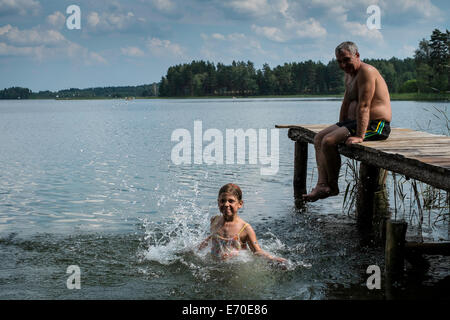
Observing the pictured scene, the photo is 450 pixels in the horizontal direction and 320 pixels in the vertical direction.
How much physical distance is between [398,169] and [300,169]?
578cm

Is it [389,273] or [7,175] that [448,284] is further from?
[7,175]

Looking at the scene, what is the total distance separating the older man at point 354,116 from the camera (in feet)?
24.3

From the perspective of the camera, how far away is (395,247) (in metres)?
5.96

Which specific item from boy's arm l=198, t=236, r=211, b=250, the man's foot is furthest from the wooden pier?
boy's arm l=198, t=236, r=211, b=250

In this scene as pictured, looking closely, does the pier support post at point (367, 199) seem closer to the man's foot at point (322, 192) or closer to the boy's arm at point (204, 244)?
the man's foot at point (322, 192)

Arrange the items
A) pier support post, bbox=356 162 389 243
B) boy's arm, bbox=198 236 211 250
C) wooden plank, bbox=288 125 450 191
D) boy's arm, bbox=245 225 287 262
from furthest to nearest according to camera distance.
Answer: pier support post, bbox=356 162 389 243 < boy's arm, bbox=198 236 211 250 < boy's arm, bbox=245 225 287 262 < wooden plank, bbox=288 125 450 191

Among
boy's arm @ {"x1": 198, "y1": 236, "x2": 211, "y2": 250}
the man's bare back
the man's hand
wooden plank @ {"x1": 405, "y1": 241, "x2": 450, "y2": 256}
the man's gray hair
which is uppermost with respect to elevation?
the man's gray hair

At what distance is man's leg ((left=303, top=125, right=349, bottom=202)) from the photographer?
25.4 feet

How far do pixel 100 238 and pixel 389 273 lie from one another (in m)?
5.13

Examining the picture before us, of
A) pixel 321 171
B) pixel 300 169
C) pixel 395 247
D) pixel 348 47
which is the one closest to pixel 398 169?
pixel 395 247

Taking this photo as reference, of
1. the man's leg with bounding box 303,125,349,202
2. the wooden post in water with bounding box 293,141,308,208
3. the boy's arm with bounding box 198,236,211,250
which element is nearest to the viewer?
the boy's arm with bounding box 198,236,211,250

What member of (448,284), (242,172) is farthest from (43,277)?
(242,172)

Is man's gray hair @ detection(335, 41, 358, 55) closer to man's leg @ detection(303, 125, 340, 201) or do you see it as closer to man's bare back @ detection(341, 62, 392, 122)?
man's bare back @ detection(341, 62, 392, 122)

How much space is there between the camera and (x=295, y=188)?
1239 cm
